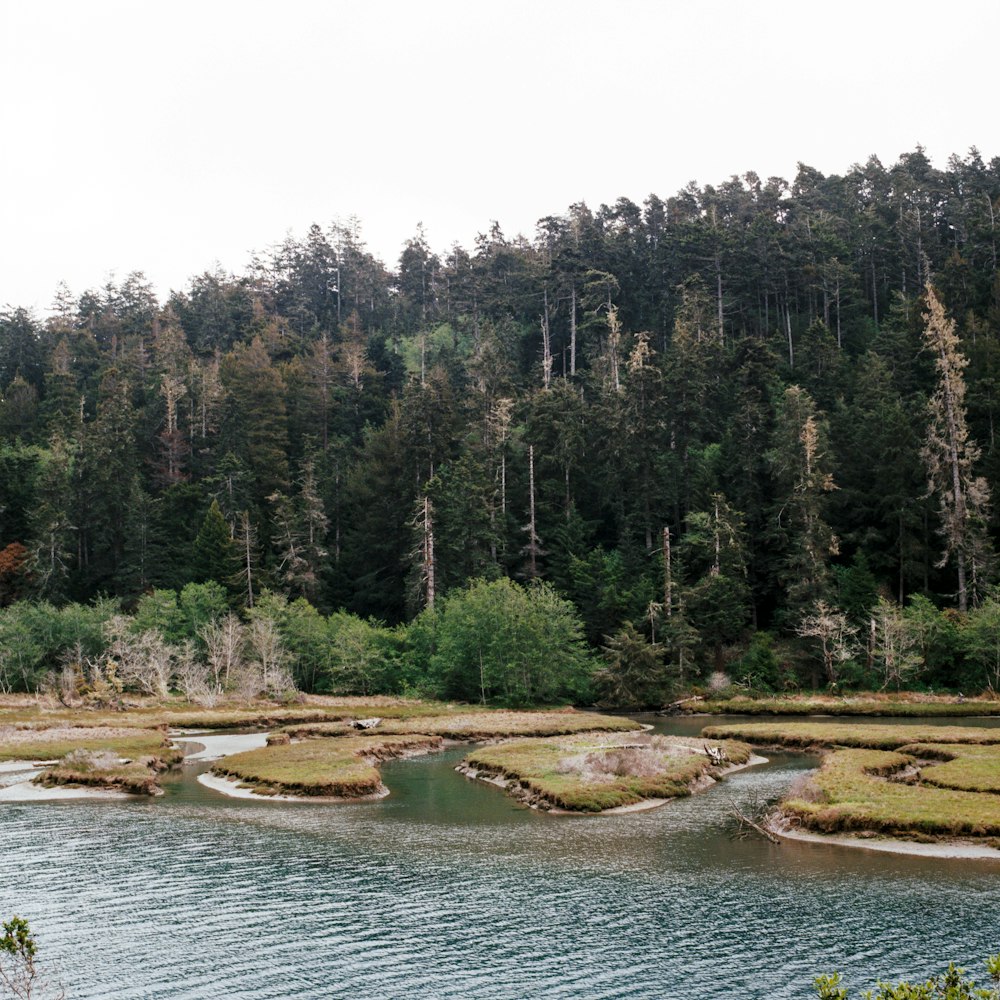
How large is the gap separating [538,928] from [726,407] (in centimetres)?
10085

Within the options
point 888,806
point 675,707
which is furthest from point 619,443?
point 888,806

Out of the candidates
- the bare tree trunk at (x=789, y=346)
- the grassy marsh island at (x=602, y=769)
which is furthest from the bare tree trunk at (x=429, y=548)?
the bare tree trunk at (x=789, y=346)

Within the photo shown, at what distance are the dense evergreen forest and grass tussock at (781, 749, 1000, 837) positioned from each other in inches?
1723

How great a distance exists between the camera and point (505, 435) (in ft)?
397

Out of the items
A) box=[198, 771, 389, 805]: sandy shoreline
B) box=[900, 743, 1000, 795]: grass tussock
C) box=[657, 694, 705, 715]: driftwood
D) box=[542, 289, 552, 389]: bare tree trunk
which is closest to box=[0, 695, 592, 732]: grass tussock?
box=[657, 694, 705, 715]: driftwood

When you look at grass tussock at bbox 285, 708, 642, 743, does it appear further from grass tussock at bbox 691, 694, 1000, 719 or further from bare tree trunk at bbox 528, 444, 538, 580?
bare tree trunk at bbox 528, 444, 538, 580

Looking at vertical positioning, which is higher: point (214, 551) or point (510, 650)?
point (214, 551)

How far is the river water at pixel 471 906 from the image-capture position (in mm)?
21641

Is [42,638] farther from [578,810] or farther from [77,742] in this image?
[578,810]

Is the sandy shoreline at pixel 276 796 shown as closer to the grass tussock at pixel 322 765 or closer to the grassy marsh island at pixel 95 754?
the grass tussock at pixel 322 765

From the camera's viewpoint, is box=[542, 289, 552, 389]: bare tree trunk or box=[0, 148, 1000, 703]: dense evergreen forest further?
box=[542, 289, 552, 389]: bare tree trunk

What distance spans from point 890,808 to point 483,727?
39.7m

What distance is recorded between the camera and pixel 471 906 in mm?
27297

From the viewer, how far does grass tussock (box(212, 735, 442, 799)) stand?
4725 centimetres
